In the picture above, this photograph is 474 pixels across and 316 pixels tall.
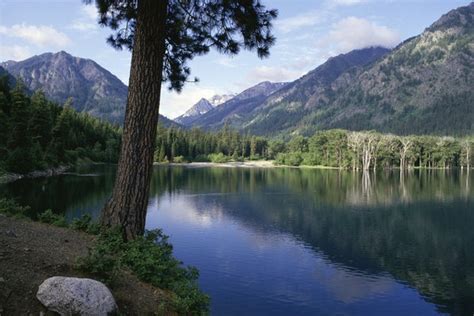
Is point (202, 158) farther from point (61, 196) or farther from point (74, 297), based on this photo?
point (74, 297)

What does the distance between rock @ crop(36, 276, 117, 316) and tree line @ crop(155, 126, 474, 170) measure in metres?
132

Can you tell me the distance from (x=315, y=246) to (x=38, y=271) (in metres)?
27.4

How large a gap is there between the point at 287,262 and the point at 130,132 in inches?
777

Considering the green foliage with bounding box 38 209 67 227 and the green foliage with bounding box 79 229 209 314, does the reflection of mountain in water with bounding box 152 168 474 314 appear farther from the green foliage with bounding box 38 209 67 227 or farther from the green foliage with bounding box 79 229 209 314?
the green foliage with bounding box 38 209 67 227

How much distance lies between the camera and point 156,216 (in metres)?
41.8

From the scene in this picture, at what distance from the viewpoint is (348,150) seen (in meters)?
146

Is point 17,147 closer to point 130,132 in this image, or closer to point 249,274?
point 249,274

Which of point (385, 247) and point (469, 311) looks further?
point (385, 247)

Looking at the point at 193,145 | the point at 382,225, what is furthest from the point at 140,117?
the point at 193,145

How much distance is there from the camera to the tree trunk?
10.2 meters

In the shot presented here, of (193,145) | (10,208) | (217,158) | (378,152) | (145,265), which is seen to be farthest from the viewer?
(217,158)

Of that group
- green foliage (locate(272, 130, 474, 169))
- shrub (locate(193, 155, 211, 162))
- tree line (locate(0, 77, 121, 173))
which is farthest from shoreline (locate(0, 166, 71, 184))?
shrub (locate(193, 155, 211, 162))

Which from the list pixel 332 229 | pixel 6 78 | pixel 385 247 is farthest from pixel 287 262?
pixel 6 78

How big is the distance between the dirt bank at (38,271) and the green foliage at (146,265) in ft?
0.88
